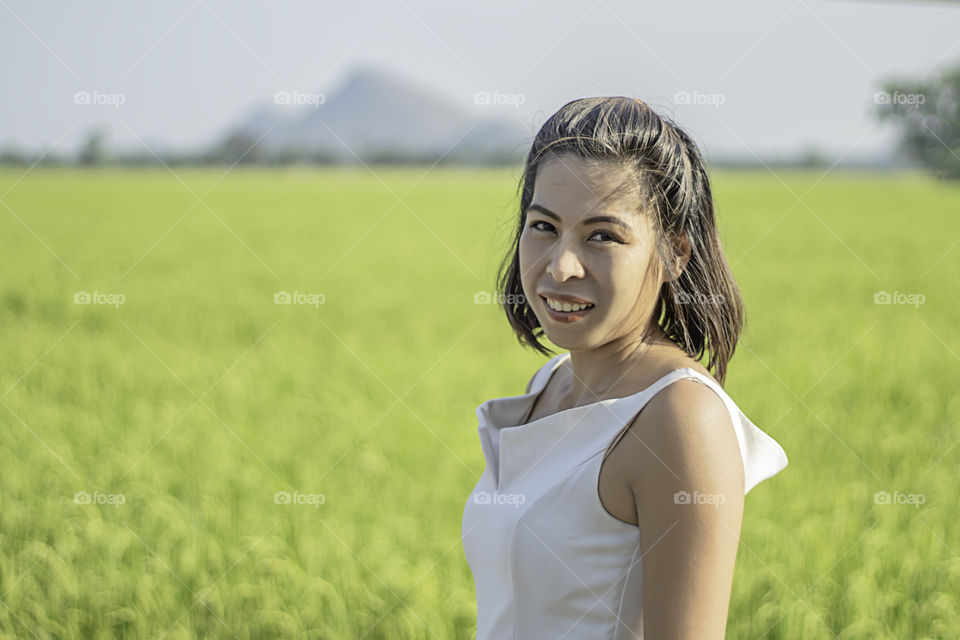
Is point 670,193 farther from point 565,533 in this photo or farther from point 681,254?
point 565,533

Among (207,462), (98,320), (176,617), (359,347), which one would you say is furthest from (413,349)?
(176,617)

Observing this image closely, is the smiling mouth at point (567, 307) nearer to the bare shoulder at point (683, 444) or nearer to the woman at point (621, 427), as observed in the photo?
the woman at point (621, 427)

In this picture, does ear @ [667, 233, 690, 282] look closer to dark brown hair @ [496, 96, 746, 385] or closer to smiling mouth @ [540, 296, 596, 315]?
dark brown hair @ [496, 96, 746, 385]

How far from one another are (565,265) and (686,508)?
41 cm

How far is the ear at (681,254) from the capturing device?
1365 millimetres

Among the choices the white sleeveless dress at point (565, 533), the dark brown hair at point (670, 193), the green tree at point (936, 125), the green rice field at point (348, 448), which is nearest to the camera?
the white sleeveless dress at point (565, 533)

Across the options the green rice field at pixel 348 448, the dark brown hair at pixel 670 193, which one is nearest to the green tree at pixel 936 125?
the green rice field at pixel 348 448

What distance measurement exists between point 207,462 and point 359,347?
2.63 m

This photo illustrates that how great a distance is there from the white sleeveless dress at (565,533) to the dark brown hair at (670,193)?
0.23 meters

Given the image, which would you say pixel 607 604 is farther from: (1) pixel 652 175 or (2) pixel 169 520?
(2) pixel 169 520

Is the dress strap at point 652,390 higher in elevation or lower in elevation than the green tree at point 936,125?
lower

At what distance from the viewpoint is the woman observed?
109 cm

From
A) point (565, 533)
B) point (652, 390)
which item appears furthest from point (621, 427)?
point (565, 533)

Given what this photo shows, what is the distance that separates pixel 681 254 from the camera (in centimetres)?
138
